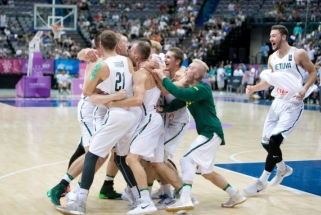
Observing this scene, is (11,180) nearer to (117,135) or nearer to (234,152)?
(117,135)

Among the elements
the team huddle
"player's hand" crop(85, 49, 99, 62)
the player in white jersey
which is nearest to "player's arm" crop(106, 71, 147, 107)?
the team huddle

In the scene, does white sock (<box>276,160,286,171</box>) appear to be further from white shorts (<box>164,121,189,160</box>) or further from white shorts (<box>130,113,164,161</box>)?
white shorts (<box>130,113,164,161</box>)

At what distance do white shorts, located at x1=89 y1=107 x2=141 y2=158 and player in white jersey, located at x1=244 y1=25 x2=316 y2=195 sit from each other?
84.0 inches

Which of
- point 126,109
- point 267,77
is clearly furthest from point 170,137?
point 267,77

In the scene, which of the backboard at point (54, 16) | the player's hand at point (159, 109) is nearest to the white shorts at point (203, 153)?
the player's hand at point (159, 109)

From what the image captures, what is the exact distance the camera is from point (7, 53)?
3048 cm

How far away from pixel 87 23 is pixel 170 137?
27.4 meters

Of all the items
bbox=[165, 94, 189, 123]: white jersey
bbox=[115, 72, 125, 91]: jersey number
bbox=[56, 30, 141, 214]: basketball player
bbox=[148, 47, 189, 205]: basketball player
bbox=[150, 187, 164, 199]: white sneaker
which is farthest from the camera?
bbox=[150, 187, 164, 199]: white sneaker

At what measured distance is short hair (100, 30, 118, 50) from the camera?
6.42 meters

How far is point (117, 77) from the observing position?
6.46m

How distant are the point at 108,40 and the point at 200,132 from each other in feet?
4.79

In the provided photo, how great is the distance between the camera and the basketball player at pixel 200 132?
6.58 meters

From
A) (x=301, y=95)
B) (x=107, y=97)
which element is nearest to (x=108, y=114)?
(x=107, y=97)

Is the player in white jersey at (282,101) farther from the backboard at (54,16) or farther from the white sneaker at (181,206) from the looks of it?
the backboard at (54,16)
